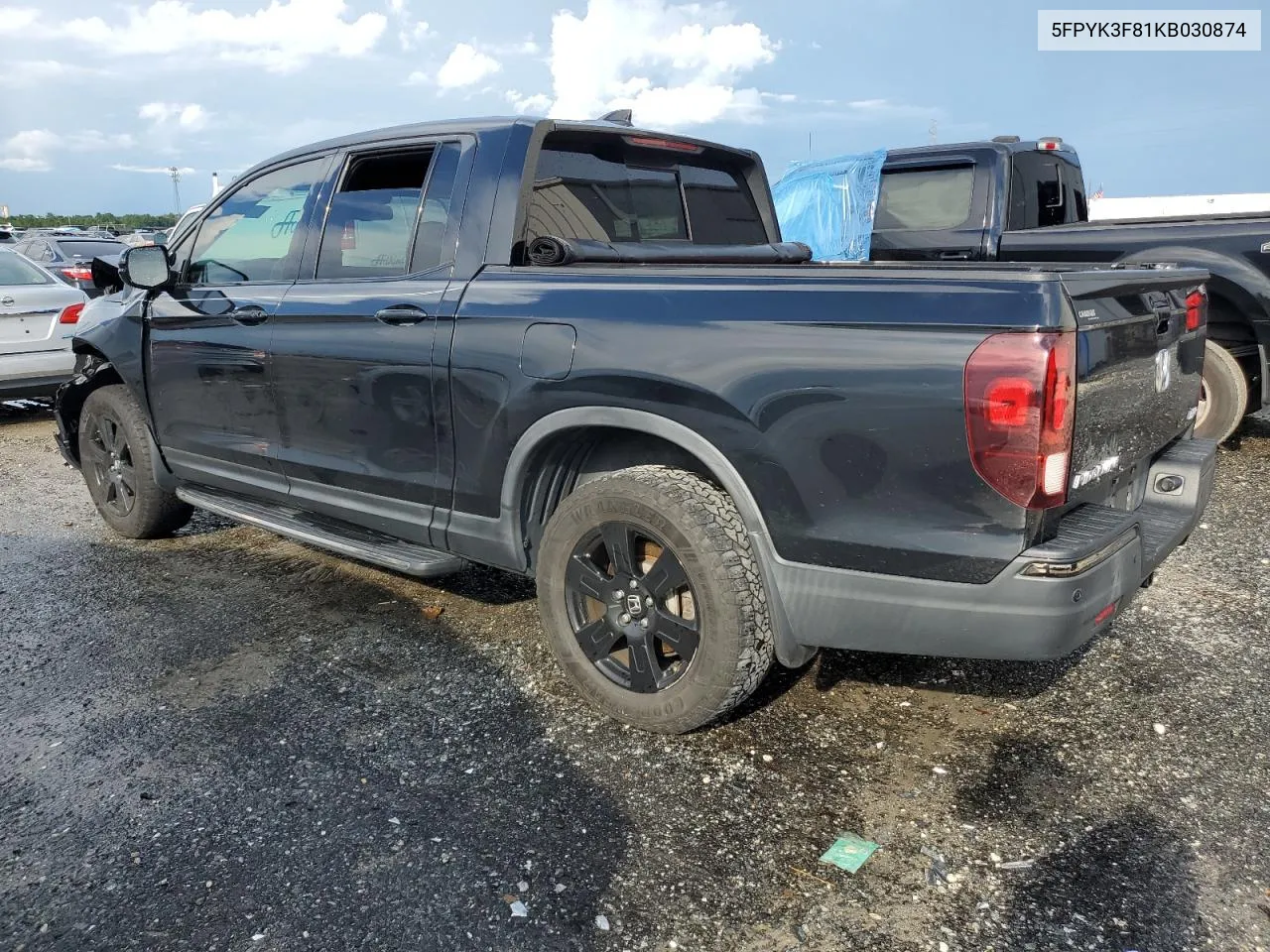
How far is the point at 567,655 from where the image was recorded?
10.2ft

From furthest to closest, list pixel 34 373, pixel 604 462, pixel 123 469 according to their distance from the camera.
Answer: pixel 34 373 → pixel 123 469 → pixel 604 462

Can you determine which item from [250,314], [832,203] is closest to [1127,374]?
[250,314]

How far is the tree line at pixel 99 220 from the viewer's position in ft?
224

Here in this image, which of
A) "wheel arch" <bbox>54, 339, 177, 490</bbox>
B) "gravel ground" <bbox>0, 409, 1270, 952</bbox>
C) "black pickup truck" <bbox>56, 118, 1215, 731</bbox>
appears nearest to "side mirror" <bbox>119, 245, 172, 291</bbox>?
"black pickup truck" <bbox>56, 118, 1215, 731</bbox>

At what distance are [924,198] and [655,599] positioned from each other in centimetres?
546

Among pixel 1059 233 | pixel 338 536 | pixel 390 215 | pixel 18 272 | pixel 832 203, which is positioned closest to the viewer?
pixel 390 215

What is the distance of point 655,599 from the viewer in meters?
2.87

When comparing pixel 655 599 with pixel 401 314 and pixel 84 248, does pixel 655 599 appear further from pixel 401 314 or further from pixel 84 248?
pixel 84 248

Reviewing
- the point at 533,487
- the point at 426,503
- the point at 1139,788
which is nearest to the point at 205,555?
the point at 426,503

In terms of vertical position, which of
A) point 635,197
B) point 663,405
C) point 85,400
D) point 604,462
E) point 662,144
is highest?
point 662,144

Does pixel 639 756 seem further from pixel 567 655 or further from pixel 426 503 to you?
pixel 426 503

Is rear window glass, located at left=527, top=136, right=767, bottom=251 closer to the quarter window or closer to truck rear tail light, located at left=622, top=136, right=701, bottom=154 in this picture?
truck rear tail light, located at left=622, top=136, right=701, bottom=154

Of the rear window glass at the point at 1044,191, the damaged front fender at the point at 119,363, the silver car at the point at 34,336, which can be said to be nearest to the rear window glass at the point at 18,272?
the silver car at the point at 34,336

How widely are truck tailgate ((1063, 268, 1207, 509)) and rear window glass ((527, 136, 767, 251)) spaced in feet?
5.79
